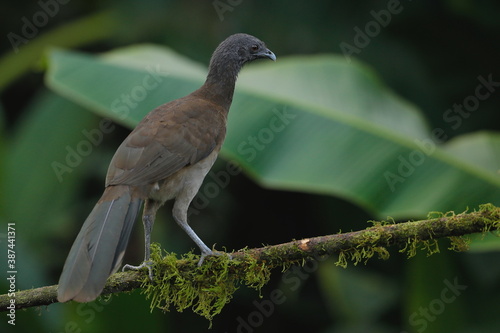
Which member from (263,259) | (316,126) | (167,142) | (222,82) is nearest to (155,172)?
(167,142)

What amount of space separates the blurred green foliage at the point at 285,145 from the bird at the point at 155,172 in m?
0.45

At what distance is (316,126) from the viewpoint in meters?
4.65

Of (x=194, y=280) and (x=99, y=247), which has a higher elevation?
(x=99, y=247)

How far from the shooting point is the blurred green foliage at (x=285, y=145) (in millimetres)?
4621

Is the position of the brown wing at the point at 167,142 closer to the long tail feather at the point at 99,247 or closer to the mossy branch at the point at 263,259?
the long tail feather at the point at 99,247

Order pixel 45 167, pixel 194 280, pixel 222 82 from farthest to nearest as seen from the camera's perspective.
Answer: pixel 45 167 < pixel 222 82 < pixel 194 280

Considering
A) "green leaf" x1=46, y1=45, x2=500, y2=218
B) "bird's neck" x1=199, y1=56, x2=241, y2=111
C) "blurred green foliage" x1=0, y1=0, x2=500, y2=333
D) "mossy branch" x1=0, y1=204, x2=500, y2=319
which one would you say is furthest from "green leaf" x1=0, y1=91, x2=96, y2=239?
"mossy branch" x1=0, y1=204, x2=500, y2=319

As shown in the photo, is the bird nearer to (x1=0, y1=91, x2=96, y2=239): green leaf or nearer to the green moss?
the green moss

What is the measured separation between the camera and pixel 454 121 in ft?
21.6

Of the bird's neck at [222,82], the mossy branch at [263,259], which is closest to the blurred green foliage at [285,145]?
the bird's neck at [222,82]

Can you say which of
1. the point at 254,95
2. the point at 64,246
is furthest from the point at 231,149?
the point at 64,246

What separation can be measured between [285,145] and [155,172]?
4.04 ft

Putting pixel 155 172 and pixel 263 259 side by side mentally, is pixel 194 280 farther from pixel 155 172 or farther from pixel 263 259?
pixel 155 172

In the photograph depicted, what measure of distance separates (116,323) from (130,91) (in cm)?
153
